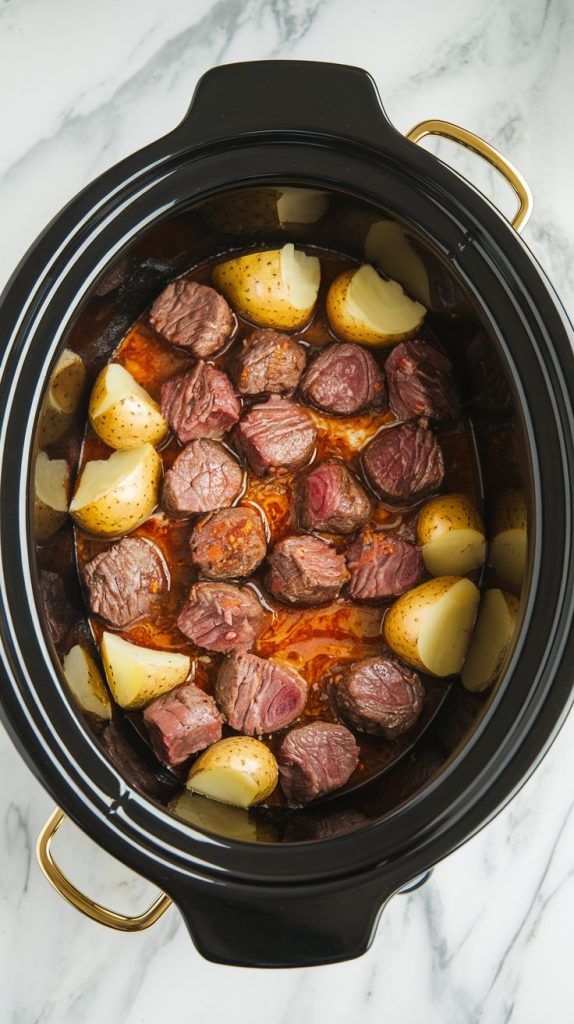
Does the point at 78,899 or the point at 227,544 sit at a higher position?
the point at 227,544

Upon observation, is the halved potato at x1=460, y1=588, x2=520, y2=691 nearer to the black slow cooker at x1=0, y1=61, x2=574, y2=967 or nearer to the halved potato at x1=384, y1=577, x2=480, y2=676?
the halved potato at x1=384, y1=577, x2=480, y2=676

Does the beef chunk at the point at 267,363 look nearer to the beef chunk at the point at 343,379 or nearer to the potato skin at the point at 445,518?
the beef chunk at the point at 343,379

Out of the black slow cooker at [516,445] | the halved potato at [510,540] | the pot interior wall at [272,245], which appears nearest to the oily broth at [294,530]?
the pot interior wall at [272,245]

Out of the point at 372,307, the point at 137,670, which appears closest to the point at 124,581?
the point at 137,670

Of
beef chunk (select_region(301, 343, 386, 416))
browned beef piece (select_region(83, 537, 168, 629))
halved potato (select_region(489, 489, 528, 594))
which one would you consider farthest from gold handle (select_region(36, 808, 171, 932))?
beef chunk (select_region(301, 343, 386, 416))

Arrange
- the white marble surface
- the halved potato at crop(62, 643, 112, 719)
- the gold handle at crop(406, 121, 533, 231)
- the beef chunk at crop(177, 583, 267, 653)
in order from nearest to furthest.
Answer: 1. the gold handle at crop(406, 121, 533, 231)
2. the halved potato at crop(62, 643, 112, 719)
3. the beef chunk at crop(177, 583, 267, 653)
4. the white marble surface

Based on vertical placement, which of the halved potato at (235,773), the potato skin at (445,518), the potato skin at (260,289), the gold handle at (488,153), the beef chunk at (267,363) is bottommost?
the halved potato at (235,773)

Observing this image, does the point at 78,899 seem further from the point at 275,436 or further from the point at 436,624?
the point at 275,436

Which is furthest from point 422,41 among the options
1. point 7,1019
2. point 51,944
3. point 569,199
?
point 7,1019
